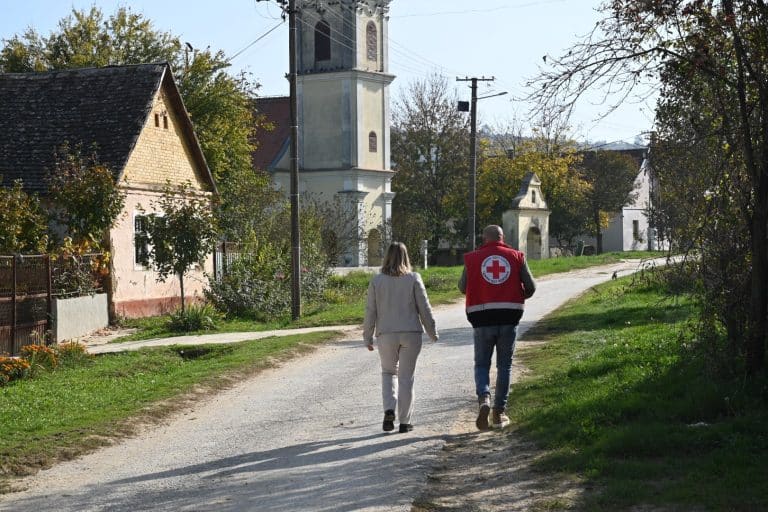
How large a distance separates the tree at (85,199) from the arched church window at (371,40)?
33.2m

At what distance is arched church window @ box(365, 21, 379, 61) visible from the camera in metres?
55.8

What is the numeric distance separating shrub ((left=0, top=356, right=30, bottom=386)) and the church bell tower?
38.5 metres

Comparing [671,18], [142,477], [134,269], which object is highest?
[671,18]

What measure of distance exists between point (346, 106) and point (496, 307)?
4587 centimetres

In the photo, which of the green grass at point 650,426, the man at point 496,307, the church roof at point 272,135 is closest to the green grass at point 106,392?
the man at point 496,307

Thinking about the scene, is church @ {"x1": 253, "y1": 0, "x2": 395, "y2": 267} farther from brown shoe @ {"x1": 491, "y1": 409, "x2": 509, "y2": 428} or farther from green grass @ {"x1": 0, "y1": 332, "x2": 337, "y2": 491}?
brown shoe @ {"x1": 491, "y1": 409, "x2": 509, "y2": 428}

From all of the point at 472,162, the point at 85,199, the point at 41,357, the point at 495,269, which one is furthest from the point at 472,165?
the point at 495,269

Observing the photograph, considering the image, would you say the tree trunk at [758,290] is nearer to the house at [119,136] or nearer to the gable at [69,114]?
the house at [119,136]

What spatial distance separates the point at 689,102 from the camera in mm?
11031

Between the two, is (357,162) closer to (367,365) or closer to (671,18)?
(367,365)

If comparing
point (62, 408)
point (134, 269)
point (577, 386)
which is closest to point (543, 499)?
point (577, 386)

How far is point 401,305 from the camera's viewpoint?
10828 millimetres

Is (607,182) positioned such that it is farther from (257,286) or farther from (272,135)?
(257,286)

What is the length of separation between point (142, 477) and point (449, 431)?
3.23 m
